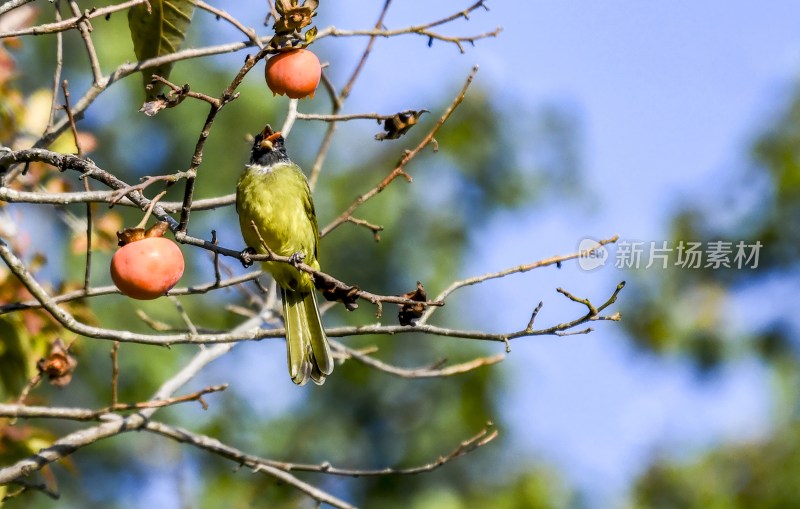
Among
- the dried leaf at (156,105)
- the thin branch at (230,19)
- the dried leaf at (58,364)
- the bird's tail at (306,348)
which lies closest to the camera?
the dried leaf at (156,105)

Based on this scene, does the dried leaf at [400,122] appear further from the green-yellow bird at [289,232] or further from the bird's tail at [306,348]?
the bird's tail at [306,348]

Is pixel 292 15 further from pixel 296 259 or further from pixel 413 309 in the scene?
pixel 296 259

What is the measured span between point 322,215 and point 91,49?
5375 mm

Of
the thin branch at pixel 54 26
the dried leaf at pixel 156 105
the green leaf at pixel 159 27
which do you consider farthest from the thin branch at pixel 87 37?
the dried leaf at pixel 156 105

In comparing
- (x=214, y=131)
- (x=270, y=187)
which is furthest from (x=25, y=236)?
(x=214, y=131)

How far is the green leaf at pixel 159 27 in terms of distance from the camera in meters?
3.15

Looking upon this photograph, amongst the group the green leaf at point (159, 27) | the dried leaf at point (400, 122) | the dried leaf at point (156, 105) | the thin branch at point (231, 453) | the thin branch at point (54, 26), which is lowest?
the thin branch at point (231, 453)

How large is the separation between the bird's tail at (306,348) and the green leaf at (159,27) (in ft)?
2.91

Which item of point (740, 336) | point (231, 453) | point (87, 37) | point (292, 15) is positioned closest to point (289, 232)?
point (231, 453)

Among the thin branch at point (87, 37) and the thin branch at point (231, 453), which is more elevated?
Answer: the thin branch at point (87, 37)

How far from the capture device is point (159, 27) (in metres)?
3.16

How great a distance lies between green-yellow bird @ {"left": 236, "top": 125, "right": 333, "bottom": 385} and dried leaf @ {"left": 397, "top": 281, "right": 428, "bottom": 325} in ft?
2.55

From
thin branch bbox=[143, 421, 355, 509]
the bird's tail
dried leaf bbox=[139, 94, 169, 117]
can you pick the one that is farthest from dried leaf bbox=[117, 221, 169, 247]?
the bird's tail

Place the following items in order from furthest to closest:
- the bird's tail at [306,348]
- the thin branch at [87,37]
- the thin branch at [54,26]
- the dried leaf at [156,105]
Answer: the bird's tail at [306,348] < the thin branch at [87,37] < the thin branch at [54,26] < the dried leaf at [156,105]
